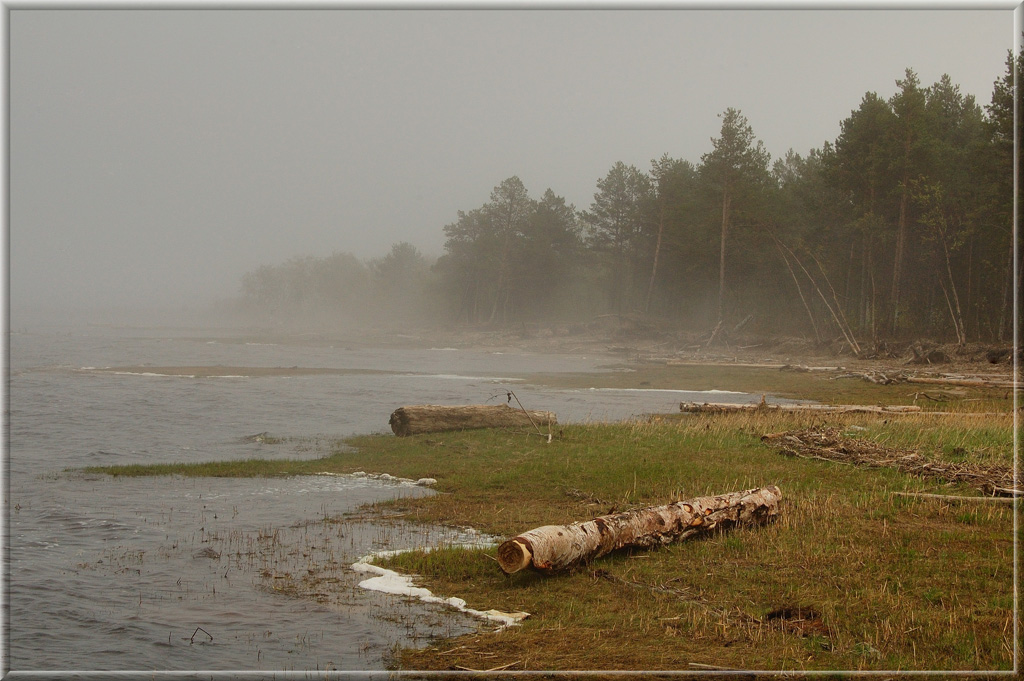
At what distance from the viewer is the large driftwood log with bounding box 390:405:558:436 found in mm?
23734

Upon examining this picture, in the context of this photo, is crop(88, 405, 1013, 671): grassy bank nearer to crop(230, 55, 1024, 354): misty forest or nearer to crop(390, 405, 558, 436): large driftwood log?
crop(390, 405, 558, 436): large driftwood log

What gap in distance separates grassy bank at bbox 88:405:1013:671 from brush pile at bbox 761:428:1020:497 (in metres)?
0.45

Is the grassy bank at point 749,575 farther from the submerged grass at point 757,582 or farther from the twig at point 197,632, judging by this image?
the twig at point 197,632

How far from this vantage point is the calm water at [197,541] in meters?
8.25

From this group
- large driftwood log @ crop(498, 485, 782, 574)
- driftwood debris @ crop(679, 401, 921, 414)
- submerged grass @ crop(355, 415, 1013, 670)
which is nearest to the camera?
submerged grass @ crop(355, 415, 1013, 670)

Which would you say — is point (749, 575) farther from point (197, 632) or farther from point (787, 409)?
point (787, 409)

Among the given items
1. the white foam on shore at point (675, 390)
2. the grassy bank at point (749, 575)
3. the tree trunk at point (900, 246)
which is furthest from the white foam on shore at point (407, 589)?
the tree trunk at point (900, 246)

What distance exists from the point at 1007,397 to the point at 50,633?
105 ft

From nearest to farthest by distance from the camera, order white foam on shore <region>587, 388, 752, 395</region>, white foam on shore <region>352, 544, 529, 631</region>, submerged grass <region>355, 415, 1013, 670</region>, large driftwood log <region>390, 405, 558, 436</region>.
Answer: submerged grass <region>355, 415, 1013, 670</region>, white foam on shore <region>352, 544, 529, 631</region>, large driftwood log <region>390, 405, 558, 436</region>, white foam on shore <region>587, 388, 752, 395</region>

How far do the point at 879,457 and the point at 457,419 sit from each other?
40.4 feet

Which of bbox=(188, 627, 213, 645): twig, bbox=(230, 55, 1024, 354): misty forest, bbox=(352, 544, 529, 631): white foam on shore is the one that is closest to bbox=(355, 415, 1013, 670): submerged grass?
bbox=(352, 544, 529, 631): white foam on shore

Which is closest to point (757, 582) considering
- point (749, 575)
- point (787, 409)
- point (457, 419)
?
point (749, 575)

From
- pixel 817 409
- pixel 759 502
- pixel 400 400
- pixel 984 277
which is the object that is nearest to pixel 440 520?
pixel 759 502

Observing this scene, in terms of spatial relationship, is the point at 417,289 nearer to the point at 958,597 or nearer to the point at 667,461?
the point at 667,461
